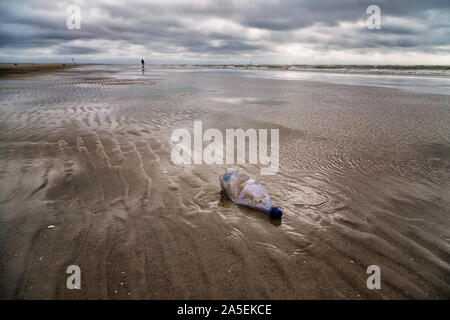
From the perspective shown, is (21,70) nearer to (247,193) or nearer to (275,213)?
(247,193)

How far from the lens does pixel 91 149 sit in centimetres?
655

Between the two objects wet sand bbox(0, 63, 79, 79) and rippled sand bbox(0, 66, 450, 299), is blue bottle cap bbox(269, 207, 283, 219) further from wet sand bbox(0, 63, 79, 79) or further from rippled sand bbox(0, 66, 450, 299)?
wet sand bbox(0, 63, 79, 79)

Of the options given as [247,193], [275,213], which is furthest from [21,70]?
[275,213]

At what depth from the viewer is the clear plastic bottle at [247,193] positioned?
12.8 feet

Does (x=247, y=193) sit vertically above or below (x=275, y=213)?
above

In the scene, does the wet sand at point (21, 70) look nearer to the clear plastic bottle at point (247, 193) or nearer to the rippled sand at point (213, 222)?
the rippled sand at point (213, 222)

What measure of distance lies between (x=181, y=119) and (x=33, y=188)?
639 centimetres

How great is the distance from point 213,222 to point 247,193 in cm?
81

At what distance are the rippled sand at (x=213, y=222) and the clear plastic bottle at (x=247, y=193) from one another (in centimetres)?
17

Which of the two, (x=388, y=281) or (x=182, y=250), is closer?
(x=388, y=281)

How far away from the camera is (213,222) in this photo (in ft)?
12.1
